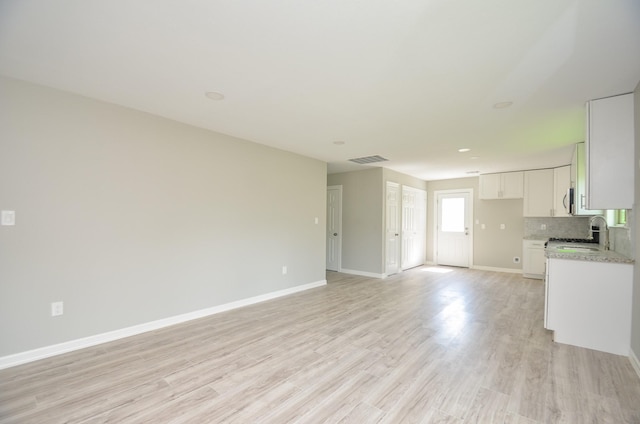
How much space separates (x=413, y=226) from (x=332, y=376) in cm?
583

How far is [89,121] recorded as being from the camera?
9.48 feet

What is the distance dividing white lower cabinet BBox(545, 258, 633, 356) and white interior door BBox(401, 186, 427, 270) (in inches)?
158

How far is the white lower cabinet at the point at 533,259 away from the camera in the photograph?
617 cm

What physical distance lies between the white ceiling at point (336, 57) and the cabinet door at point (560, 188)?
3090mm

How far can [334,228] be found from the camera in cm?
Result: 705

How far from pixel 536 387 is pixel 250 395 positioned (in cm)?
215

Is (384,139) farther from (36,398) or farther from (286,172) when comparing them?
(36,398)

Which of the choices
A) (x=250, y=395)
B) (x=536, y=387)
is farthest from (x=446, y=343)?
(x=250, y=395)

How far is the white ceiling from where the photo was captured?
1.70 m

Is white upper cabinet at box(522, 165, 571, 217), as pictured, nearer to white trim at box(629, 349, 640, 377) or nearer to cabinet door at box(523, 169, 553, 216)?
cabinet door at box(523, 169, 553, 216)

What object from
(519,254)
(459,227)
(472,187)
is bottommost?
(519,254)

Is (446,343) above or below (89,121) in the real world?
below

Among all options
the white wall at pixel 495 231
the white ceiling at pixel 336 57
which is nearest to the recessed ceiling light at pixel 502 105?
the white ceiling at pixel 336 57

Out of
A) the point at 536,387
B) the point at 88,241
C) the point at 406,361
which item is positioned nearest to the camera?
the point at 536,387
